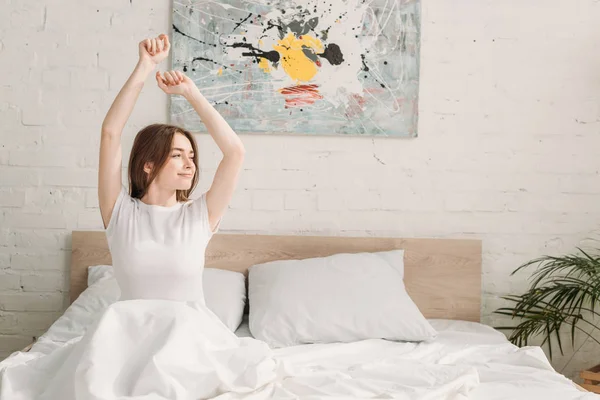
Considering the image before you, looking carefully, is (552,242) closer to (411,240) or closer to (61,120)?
(411,240)

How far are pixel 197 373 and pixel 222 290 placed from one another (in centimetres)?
123

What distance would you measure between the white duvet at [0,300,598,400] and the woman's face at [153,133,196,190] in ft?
1.36

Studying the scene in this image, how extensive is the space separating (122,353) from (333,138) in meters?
1.84

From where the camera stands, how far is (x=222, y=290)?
301 cm

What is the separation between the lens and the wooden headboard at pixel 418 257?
332 cm

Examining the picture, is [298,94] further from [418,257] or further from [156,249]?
[156,249]

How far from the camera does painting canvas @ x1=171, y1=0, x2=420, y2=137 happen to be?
11.0 feet

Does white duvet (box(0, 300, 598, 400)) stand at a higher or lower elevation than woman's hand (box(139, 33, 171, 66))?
lower

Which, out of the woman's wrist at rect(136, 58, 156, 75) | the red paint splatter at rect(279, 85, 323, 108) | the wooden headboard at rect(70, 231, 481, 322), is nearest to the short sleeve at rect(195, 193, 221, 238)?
the woman's wrist at rect(136, 58, 156, 75)

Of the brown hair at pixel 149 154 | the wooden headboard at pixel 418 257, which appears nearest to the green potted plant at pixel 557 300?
the wooden headboard at pixel 418 257

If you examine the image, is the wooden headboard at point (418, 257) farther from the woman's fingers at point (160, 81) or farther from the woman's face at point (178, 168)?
the woman's fingers at point (160, 81)

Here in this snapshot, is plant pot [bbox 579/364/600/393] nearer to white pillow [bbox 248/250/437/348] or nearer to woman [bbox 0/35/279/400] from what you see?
white pillow [bbox 248/250/437/348]

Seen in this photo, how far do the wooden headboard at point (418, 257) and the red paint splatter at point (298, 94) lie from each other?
617mm

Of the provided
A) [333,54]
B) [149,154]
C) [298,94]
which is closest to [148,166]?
[149,154]
